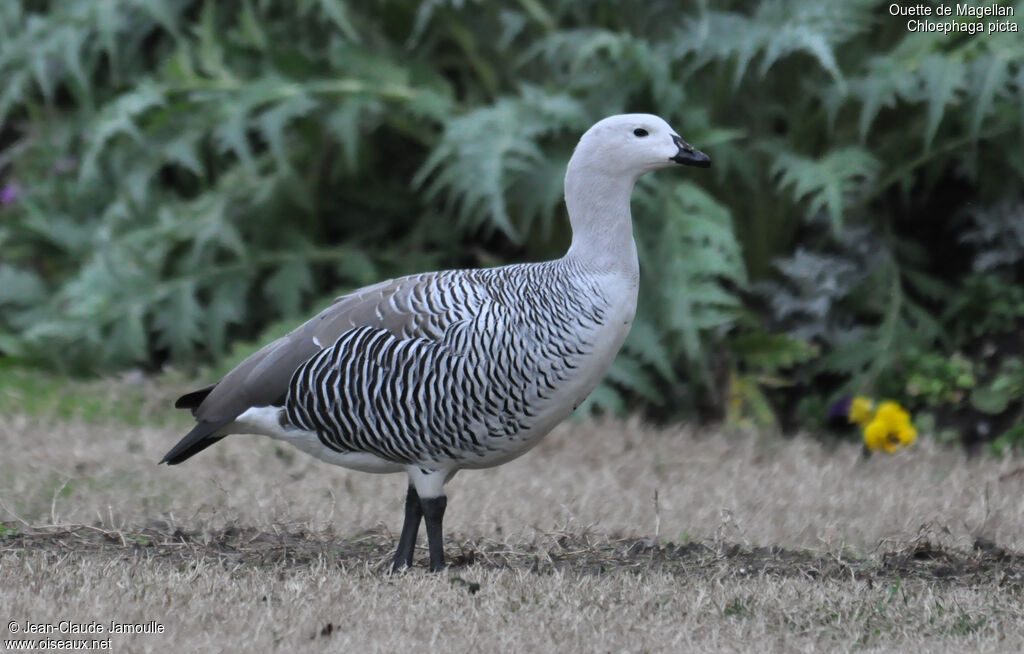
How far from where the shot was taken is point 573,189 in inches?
170

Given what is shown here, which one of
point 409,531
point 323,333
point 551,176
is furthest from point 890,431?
point 323,333

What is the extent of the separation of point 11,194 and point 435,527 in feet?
18.0

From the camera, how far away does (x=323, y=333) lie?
14.1 feet

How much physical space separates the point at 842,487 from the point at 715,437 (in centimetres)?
91

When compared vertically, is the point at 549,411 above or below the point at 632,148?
below

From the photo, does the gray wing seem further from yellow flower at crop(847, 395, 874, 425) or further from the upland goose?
yellow flower at crop(847, 395, 874, 425)

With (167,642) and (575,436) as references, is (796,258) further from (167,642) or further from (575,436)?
(167,642)

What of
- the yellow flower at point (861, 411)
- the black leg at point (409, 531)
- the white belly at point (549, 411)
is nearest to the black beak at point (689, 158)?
the white belly at point (549, 411)

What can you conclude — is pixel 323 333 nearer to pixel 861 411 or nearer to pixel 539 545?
pixel 539 545

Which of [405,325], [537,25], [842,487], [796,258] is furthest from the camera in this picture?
[537,25]

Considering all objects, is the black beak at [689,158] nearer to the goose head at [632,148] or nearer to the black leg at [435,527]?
the goose head at [632,148]

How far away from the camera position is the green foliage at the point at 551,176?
6441 mm

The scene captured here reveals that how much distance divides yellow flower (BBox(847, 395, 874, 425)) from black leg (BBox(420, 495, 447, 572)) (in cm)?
267

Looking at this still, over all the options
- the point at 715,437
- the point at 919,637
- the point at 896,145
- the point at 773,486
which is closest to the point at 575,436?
the point at 715,437
